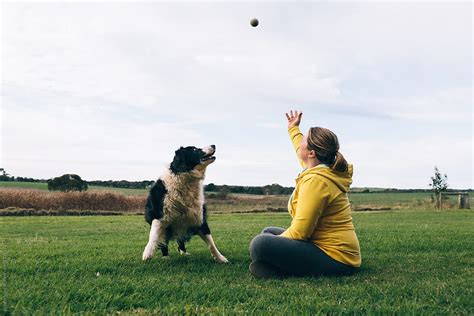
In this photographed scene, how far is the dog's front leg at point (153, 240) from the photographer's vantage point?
6379 mm

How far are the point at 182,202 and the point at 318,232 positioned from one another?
2570 mm

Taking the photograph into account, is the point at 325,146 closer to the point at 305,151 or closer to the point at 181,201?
the point at 305,151

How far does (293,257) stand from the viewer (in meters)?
4.75

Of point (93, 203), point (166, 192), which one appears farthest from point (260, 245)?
point (93, 203)

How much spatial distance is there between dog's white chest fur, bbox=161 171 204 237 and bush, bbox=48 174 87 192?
26.7m

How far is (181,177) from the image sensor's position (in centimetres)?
690

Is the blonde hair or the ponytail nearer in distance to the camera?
the ponytail

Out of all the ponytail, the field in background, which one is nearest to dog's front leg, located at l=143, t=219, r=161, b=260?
the ponytail

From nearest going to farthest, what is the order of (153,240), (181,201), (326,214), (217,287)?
(217,287)
(326,214)
(153,240)
(181,201)

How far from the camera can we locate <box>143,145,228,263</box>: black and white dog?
22.1 feet

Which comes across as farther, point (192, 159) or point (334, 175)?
point (192, 159)

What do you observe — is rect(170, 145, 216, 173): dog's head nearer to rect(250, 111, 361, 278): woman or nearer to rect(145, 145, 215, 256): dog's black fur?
rect(145, 145, 215, 256): dog's black fur

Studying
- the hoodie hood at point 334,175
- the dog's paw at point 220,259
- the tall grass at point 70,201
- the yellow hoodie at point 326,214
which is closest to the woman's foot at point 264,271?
the yellow hoodie at point 326,214

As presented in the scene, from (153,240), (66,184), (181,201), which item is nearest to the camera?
(153,240)
